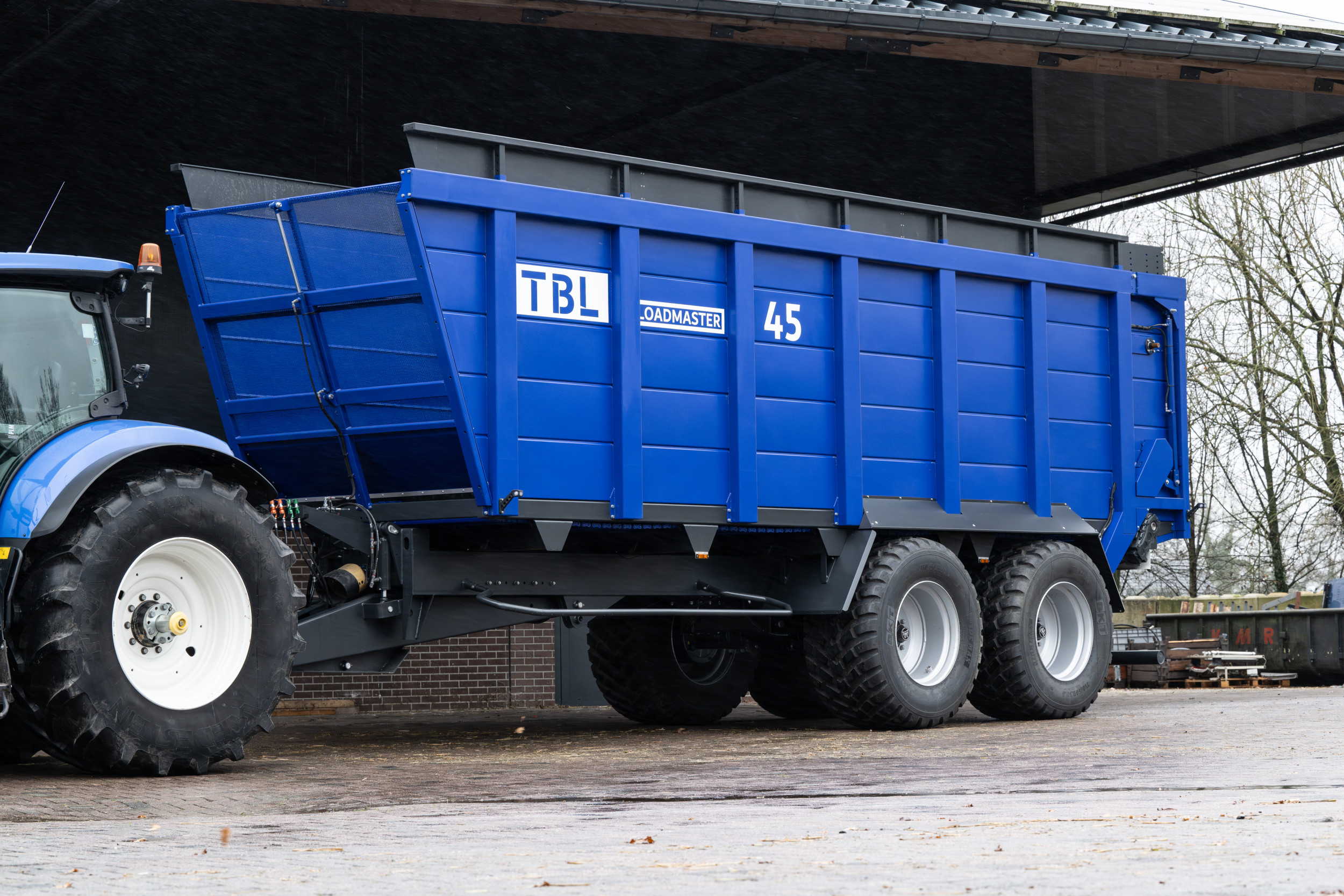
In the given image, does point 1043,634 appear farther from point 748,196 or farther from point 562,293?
point 562,293

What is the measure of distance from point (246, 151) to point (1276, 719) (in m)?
10.0

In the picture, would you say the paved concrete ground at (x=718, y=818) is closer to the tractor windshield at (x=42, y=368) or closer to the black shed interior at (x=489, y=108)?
the tractor windshield at (x=42, y=368)

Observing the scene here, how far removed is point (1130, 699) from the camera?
587 inches

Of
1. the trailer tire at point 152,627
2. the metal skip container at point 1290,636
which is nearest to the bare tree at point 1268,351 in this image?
the metal skip container at point 1290,636

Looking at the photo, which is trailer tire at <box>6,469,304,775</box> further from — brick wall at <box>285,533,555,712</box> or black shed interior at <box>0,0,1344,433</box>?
brick wall at <box>285,533,555,712</box>

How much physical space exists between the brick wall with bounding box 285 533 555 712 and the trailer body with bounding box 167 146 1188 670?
4606mm

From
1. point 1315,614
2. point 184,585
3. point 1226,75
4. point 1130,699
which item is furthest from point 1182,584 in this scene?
point 184,585

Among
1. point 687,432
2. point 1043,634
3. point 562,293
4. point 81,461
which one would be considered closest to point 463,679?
point 1043,634

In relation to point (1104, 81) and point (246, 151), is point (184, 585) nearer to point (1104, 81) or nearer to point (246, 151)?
point (246, 151)

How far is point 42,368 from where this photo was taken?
7312mm

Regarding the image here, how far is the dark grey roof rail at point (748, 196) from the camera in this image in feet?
28.5

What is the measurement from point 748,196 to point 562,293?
5.55 feet

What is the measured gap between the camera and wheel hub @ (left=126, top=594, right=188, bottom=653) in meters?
7.20

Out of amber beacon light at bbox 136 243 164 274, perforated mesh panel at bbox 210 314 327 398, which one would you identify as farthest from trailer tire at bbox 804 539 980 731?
amber beacon light at bbox 136 243 164 274
